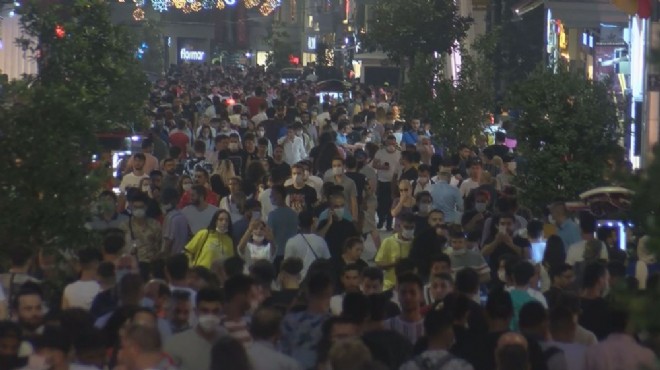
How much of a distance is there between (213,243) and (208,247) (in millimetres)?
72

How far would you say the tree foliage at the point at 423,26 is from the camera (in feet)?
137

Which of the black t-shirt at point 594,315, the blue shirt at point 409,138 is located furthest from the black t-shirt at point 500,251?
the blue shirt at point 409,138

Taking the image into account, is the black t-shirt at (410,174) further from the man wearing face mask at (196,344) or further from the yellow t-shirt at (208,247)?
the man wearing face mask at (196,344)

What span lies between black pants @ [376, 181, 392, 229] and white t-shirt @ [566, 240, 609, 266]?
373 inches

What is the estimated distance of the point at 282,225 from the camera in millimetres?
16281

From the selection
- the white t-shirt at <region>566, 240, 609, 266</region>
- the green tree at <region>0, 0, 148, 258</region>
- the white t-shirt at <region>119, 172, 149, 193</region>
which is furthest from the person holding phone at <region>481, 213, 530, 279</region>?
the white t-shirt at <region>119, 172, 149, 193</region>

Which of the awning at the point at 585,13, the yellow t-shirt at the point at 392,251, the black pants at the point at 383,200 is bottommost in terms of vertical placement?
the black pants at the point at 383,200

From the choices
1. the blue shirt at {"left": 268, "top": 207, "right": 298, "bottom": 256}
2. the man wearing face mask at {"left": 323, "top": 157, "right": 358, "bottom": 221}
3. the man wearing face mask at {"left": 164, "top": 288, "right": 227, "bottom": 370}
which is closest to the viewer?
the man wearing face mask at {"left": 164, "top": 288, "right": 227, "bottom": 370}

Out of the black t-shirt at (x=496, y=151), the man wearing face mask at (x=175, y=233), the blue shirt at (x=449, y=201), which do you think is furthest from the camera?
the black t-shirt at (x=496, y=151)

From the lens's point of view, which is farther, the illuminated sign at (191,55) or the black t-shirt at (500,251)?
the illuminated sign at (191,55)

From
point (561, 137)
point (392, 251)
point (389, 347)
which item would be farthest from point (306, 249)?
point (389, 347)

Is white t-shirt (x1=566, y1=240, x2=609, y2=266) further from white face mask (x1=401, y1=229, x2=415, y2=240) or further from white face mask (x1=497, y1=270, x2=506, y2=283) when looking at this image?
white face mask (x1=401, y1=229, x2=415, y2=240)

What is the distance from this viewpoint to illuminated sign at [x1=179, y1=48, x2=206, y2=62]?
5118 inches

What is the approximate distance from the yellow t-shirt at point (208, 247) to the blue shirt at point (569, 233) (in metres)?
3.23
